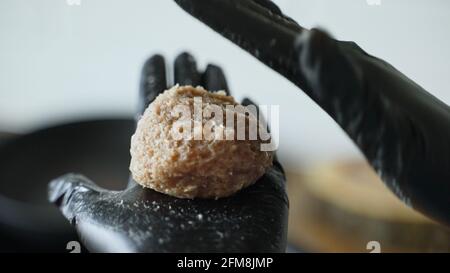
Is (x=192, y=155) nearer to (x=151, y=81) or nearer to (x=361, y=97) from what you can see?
(x=361, y=97)

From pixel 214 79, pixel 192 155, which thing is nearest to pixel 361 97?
pixel 192 155

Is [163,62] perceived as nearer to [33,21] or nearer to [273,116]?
[273,116]

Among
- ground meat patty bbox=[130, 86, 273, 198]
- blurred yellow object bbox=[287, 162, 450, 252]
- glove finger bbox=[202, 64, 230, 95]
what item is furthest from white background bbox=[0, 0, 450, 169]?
ground meat patty bbox=[130, 86, 273, 198]

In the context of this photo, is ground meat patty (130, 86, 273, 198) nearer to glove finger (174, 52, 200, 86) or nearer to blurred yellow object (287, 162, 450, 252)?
glove finger (174, 52, 200, 86)

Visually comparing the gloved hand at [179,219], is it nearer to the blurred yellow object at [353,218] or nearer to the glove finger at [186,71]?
the glove finger at [186,71]
